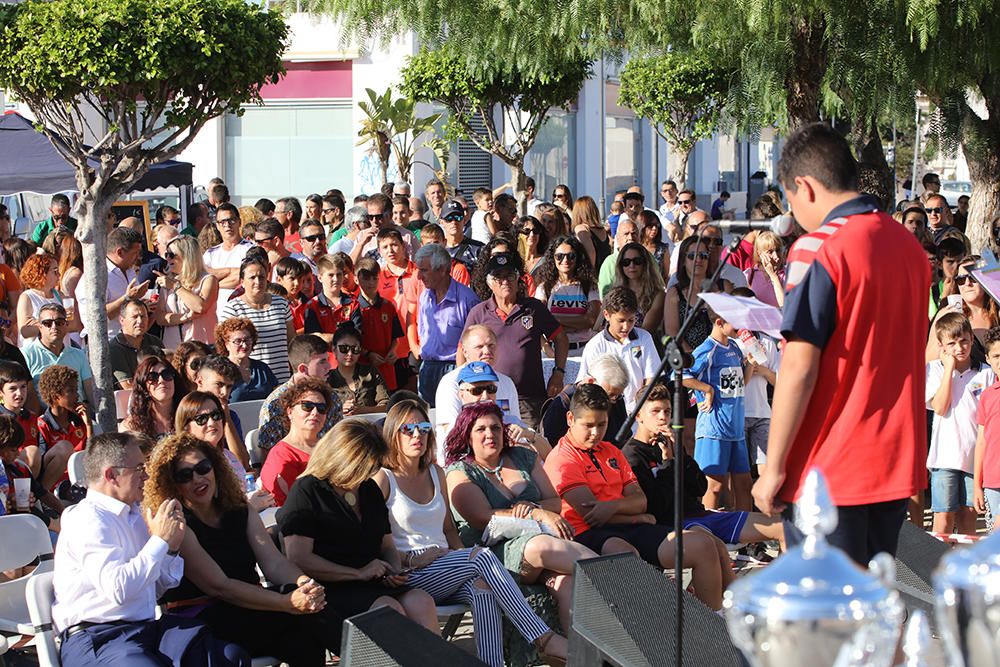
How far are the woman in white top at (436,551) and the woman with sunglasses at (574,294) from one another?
364 centimetres

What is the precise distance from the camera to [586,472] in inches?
249

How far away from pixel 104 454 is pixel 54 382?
85.9 inches

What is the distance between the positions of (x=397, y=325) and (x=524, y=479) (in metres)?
3.05

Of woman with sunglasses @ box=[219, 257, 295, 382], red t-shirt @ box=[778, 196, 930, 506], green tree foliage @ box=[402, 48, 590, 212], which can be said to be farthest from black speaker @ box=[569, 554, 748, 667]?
green tree foliage @ box=[402, 48, 590, 212]

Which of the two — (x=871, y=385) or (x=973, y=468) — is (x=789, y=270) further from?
(x=973, y=468)

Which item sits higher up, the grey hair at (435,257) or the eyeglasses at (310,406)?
the grey hair at (435,257)

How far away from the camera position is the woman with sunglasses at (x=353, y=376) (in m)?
7.99

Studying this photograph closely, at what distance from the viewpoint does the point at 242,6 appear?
25.0 ft

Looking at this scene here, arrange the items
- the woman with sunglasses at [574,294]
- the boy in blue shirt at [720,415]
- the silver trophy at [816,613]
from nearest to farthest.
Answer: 1. the silver trophy at [816,613]
2. the boy in blue shirt at [720,415]
3. the woman with sunglasses at [574,294]

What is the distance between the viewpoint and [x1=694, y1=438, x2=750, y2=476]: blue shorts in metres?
7.89

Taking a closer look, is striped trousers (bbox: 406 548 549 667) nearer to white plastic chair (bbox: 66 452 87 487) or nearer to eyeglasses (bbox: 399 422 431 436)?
eyeglasses (bbox: 399 422 431 436)

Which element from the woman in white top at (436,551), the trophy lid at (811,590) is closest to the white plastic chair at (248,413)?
the woman in white top at (436,551)

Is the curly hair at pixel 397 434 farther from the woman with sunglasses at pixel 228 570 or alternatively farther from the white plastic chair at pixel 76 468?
the white plastic chair at pixel 76 468

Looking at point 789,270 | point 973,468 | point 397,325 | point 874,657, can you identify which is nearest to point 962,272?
point 973,468
